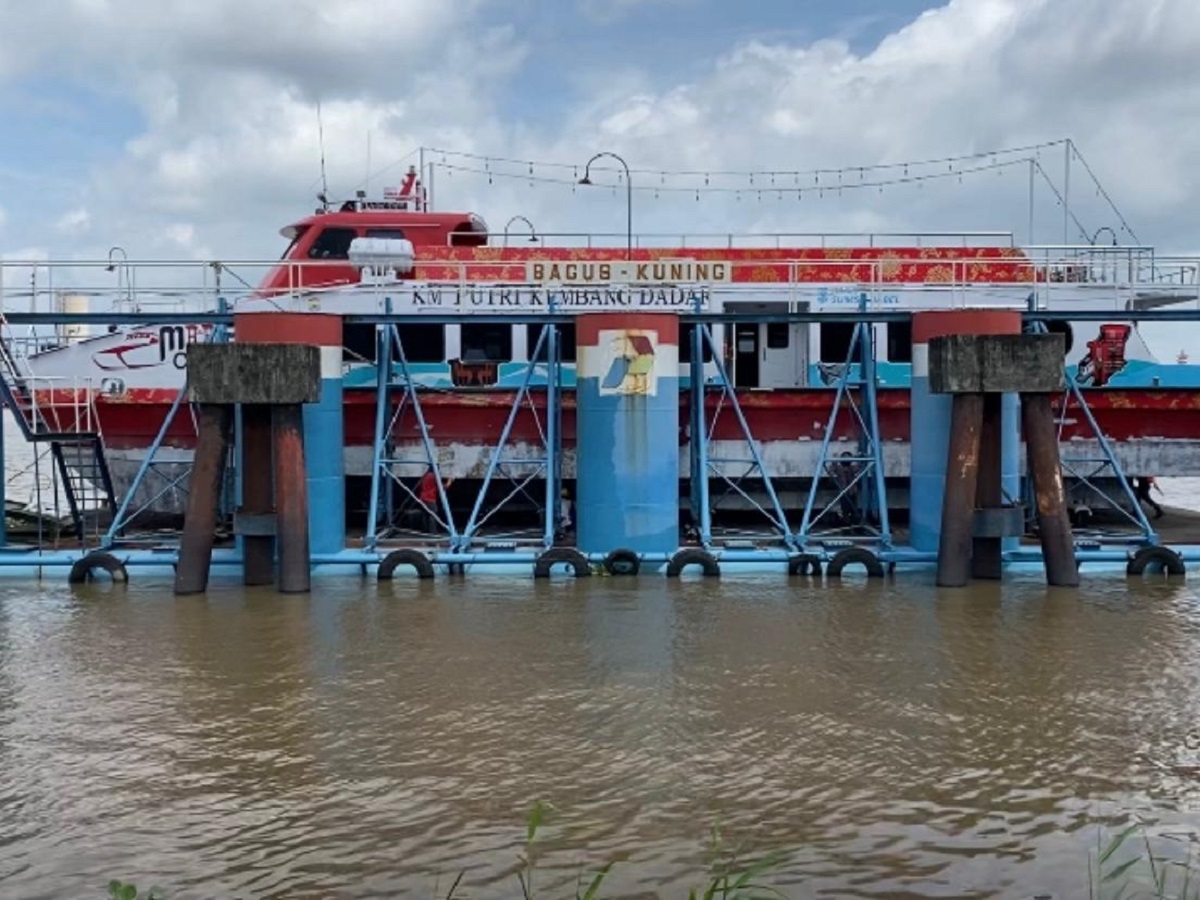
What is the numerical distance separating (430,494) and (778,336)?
683cm

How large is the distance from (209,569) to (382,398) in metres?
3.75

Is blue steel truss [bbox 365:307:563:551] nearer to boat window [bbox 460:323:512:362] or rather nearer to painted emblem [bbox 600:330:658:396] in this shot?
boat window [bbox 460:323:512:362]

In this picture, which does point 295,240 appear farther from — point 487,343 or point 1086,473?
point 1086,473

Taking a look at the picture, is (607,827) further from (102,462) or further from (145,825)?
(102,462)

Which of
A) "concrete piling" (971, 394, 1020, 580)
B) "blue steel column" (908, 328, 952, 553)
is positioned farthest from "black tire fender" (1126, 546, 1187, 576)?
"blue steel column" (908, 328, 952, 553)

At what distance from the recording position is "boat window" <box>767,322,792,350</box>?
21.2m

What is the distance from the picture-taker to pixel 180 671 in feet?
35.3

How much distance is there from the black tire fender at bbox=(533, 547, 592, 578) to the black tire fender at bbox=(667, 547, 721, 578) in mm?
1096

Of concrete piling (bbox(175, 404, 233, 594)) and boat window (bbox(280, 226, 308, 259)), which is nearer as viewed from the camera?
concrete piling (bbox(175, 404, 233, 594))

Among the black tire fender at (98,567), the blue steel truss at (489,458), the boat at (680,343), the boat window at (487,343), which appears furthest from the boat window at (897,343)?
the black tire fender at (98,567)

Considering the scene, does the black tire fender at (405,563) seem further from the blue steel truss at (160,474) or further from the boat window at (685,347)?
the boat window at (685,347)

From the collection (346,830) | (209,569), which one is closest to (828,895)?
(346,830)

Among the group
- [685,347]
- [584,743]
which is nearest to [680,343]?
[685,347]

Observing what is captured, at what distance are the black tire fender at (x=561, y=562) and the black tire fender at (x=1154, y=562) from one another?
23.5 ft
